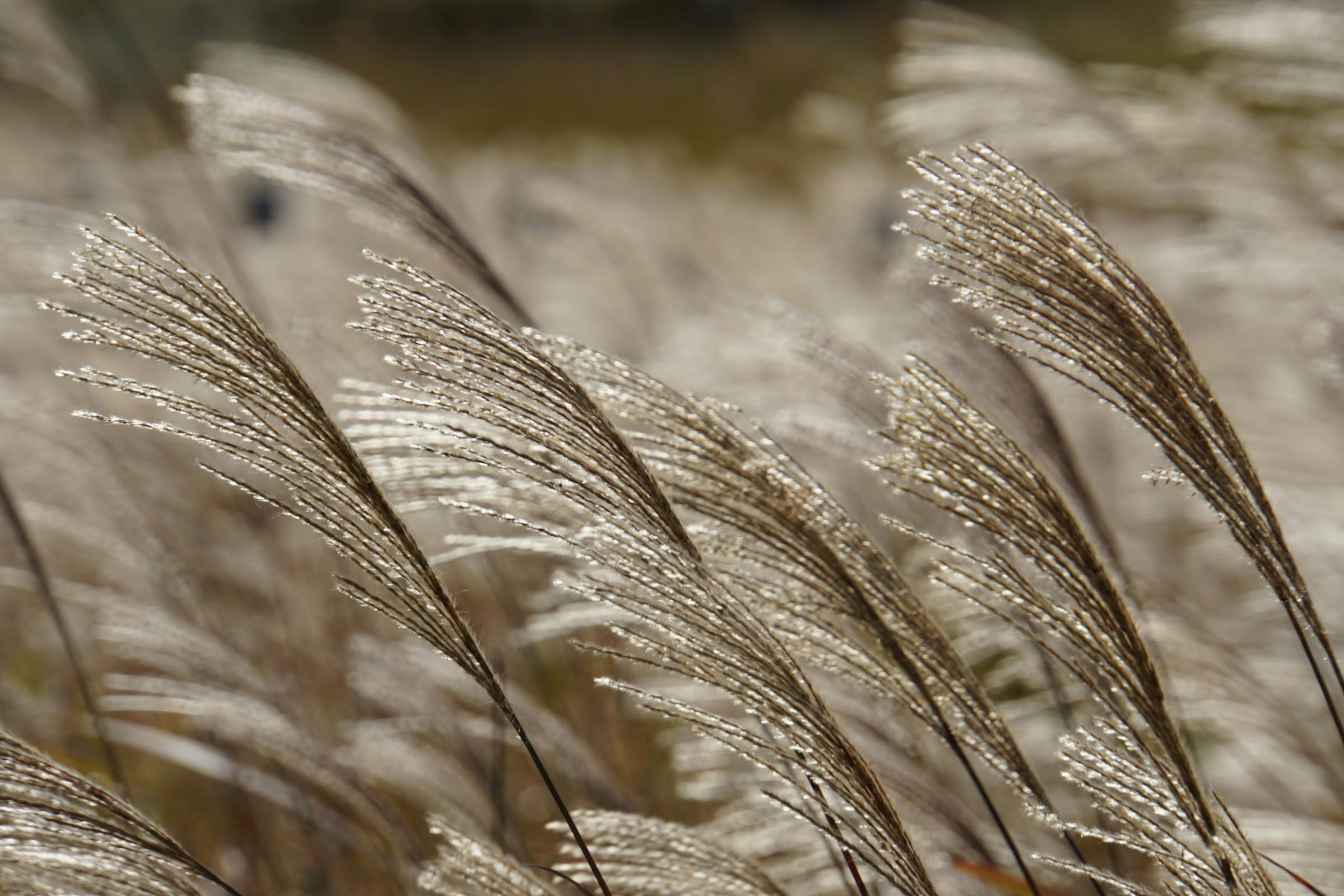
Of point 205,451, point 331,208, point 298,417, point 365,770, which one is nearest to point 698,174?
point 331,208

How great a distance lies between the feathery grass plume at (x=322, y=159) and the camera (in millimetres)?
1646

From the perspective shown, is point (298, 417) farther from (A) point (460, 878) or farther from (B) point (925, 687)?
(B) point (925, 687)

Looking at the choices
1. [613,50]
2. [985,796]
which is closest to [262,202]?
[985,796]

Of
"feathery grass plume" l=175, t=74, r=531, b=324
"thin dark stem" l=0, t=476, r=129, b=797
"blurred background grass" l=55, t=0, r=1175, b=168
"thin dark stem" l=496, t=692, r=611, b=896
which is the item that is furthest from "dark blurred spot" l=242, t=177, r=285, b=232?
"thin dark stem" l=496, t=692, r=611, b=896

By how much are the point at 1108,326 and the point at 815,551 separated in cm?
35

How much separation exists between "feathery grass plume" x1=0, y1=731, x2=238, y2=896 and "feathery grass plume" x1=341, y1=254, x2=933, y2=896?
44 cm

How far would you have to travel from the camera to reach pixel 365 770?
2125mm

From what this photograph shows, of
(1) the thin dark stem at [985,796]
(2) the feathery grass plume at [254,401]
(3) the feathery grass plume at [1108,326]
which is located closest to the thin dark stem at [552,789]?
(2) the feathery grass plume at [254,401]

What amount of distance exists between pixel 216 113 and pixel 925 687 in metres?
1.48

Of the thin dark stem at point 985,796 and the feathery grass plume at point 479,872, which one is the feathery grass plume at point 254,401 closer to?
the feathery grass plume at point 479,872

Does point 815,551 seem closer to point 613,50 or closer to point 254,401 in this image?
point 254,401

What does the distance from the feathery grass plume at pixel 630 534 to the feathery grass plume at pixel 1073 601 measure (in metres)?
0.19

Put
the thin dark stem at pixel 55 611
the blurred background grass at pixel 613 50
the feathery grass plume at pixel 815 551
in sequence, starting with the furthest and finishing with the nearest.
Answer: the blurred background grass at pixel 613 50
the thin dark stem at pixel 55 611
the feathery grass plume at pixel 815 551

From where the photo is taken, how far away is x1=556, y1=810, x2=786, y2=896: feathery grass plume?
3.64 feet
